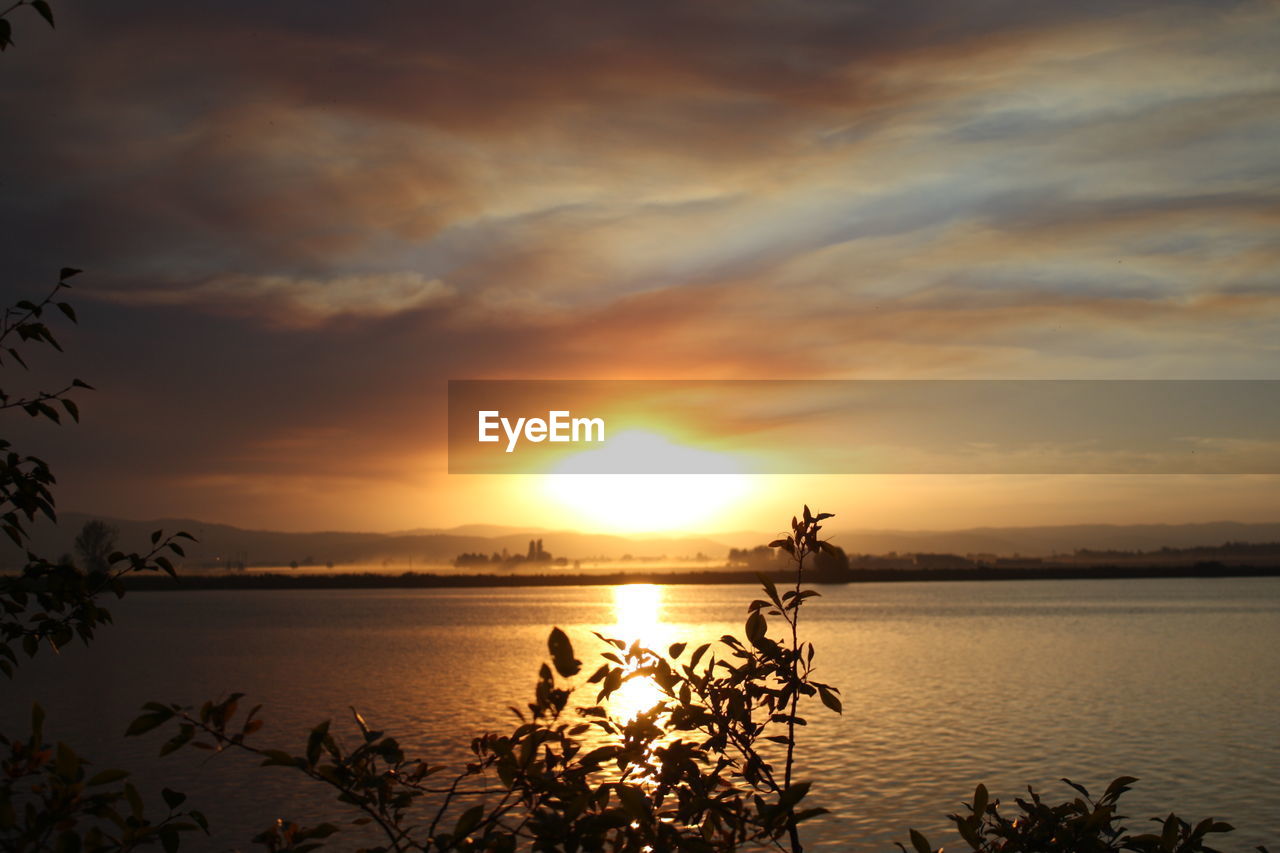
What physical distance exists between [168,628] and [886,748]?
134036 millimetres

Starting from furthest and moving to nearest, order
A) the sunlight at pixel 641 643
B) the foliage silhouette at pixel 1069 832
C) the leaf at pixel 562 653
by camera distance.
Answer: the sunlight at pixel 641 643 → the foliage silhouette at pixel 1069 832 → the leaf at pixel 562 653

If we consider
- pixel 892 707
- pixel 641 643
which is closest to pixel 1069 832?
pixel 641 643

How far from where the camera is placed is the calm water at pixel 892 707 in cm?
2978

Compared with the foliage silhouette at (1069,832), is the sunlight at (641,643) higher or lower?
lower

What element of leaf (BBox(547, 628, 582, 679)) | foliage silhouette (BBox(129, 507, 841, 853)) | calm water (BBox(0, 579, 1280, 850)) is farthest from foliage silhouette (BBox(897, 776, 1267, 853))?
calm water (BBox(0, 579, 1280, 850))

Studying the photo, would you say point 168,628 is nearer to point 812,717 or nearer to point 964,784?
point 812,717

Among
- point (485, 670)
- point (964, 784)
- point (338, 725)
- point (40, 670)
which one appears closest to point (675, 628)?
point (485, 670)

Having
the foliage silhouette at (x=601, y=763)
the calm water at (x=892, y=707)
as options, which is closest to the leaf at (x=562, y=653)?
the foliage silhouette at (x=601, y=763)

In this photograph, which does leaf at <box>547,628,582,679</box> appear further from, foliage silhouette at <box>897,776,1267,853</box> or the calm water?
the calm water

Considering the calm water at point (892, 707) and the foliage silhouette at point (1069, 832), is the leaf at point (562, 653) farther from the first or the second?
the calm water at point (892, 707)

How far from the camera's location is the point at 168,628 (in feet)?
481

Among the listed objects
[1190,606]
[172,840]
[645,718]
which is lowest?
[1190,606]

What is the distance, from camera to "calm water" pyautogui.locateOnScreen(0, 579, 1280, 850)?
2978 centimetres

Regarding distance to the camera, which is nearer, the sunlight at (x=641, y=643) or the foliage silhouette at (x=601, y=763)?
the foliage silhouette at (x=601, y=763)
